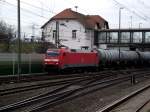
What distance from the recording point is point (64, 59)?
145 ft

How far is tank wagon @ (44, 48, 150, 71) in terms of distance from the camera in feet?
145

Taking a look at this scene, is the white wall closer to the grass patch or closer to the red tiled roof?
the red tiled roof

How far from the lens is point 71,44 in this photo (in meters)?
95.4

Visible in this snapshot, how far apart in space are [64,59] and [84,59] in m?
5.12

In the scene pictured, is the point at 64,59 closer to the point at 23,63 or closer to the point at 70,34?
the point at 23,63

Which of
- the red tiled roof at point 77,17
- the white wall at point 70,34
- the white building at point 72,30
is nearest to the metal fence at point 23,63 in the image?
the white wall at point 70,34

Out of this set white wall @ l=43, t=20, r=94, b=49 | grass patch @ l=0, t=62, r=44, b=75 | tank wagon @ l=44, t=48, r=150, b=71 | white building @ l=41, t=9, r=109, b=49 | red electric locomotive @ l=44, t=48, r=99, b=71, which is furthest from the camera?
white building @ l=41, t=9, r=109, b=49

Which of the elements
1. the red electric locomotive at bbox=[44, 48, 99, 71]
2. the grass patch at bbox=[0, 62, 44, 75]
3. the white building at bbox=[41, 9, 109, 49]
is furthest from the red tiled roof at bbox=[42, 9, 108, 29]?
the grass patch at bbox=[0, 62, 44, 75]

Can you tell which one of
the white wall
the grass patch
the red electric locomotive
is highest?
the white wall

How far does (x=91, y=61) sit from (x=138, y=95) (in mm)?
27322

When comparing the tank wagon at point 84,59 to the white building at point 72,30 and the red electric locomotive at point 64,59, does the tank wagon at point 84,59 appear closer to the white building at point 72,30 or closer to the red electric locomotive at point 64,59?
the red electric locomotive at point 64,59

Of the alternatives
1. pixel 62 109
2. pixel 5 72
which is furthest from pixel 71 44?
pixel 62 109

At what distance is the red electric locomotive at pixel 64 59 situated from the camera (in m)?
44.1

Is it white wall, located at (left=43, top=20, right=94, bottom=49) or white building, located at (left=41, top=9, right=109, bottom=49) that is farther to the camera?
white building, located at (left=41, top=9, right=109, bottom=49)
